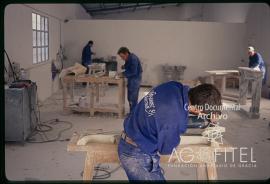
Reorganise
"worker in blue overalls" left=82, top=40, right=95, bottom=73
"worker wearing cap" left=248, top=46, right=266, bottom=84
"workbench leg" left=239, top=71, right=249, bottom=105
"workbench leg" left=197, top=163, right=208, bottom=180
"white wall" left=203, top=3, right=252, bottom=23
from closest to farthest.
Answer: "workbench leg" left=197, top=163, right=208, bottom=180 < "worker wearing cap" left=248, top=46, right=266, bottom=84 < "workbench leg" left=239, top=71, right=249, bottom=105 < "worker in blue overalls" left=82, top=40, right=95, bottom=73 < "white wall" left=203, top=3, right=252, bottom=23

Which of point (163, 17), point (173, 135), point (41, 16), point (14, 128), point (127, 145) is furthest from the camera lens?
point (163, 17)

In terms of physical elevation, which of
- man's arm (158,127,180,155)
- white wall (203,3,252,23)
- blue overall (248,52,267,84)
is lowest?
man's arm (158,127,180,155)

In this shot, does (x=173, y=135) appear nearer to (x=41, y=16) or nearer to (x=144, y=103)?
(x=144, y=103)

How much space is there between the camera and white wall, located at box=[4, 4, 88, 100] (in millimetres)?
4477

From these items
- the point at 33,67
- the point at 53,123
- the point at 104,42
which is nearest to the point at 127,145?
the point at 53,123

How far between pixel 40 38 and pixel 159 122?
5107 mm

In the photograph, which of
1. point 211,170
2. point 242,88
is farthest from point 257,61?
point 211,170

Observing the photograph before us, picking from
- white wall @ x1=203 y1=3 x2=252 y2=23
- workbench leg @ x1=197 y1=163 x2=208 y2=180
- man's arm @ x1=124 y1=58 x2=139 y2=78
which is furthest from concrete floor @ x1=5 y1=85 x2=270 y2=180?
white wall @ x1=203 y1=3 x2=252 y2=23

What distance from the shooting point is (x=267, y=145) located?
12.8 ft

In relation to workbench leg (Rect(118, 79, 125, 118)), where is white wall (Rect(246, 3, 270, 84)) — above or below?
above

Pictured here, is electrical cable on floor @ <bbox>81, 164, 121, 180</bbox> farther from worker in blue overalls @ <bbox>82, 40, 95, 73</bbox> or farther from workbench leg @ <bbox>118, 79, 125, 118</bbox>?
worker in blue overalls @ <bbox>82, 40, 95, 73</bbox>

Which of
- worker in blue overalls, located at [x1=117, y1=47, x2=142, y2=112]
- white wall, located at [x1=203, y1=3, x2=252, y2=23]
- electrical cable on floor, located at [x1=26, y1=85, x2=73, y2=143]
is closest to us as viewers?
electrical cable on floor, located at [x1=26, y1=85, x2=73, y2=143]

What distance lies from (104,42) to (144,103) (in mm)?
6937

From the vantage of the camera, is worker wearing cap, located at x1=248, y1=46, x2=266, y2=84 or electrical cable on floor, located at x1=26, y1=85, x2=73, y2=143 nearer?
electrical cable on floor, located at x1=26, y1=85, x2=73, y2=143
